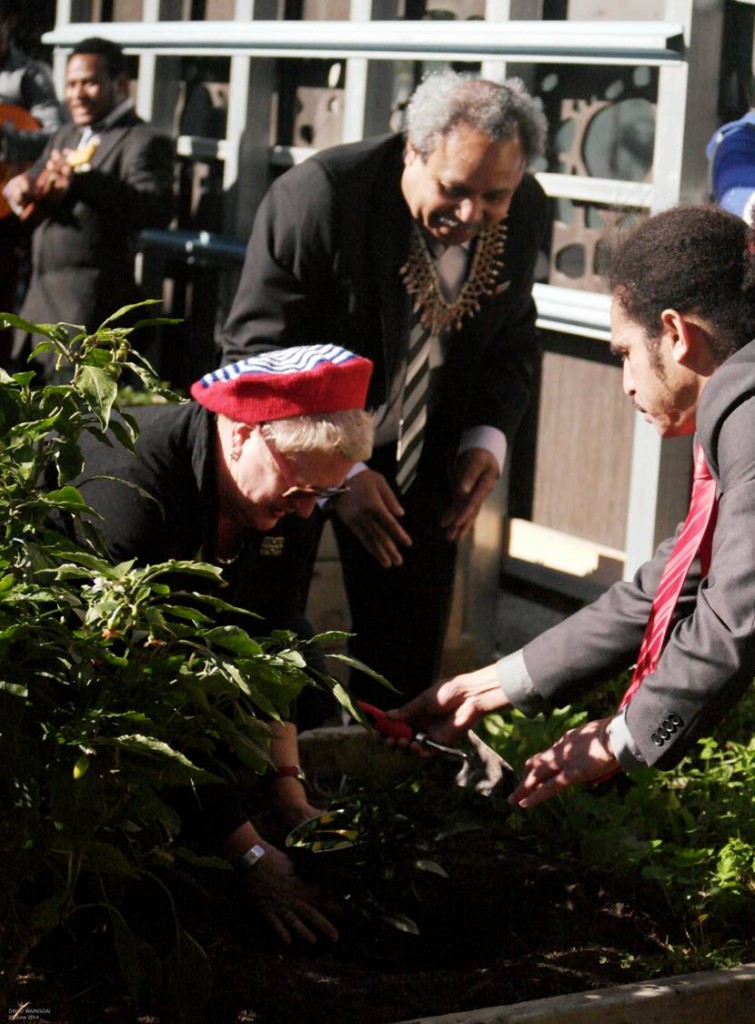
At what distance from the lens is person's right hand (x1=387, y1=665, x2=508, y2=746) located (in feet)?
11.4

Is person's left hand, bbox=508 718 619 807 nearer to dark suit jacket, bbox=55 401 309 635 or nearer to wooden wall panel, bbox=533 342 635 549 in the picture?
dark suit jacket, bbox=55 401 309 635

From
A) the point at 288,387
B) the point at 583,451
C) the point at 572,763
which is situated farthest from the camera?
the point at 583,451

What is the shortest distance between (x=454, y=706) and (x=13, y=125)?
18.9 ft

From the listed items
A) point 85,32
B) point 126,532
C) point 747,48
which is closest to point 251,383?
point 126,532

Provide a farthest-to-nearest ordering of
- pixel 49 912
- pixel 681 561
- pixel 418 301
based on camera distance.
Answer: pixel 418 301 < pixel 681 561 < pixel 49 912

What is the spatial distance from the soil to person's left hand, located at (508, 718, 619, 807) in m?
0.35

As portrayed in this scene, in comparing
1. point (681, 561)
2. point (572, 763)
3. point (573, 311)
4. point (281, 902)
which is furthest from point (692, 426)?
point (573, 311)

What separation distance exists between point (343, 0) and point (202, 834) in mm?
4816

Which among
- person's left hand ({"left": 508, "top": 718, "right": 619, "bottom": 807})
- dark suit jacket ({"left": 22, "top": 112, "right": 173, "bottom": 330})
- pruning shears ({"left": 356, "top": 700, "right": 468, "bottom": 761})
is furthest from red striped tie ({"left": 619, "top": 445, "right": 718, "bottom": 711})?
dark suit jacket ({"left": 22, "top": 112, "right": 173, "bottom": 330})

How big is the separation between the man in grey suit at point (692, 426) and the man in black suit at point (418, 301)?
105 centimetres

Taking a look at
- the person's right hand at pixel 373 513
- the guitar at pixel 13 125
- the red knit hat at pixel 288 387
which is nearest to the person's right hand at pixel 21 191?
the guitar at pixel 13 125

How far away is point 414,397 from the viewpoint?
14.1 ft

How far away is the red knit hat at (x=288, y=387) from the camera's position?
314cm

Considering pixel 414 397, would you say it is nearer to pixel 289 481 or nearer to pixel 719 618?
pixel 289 481
